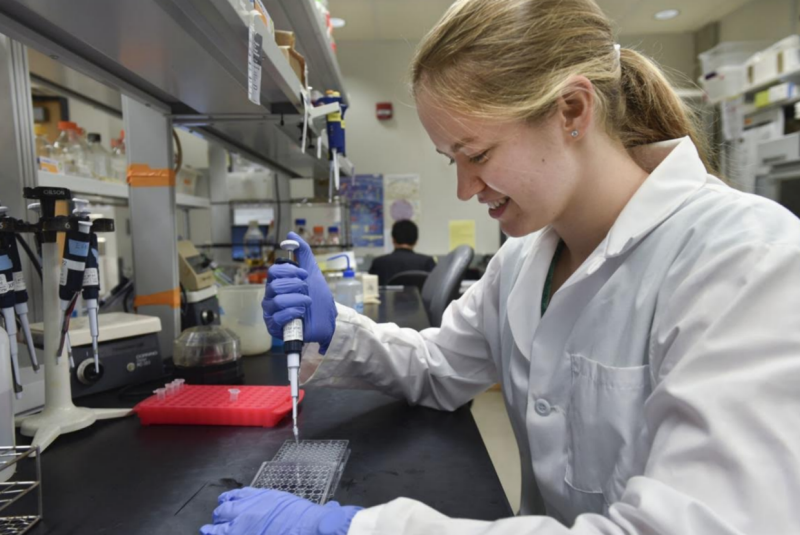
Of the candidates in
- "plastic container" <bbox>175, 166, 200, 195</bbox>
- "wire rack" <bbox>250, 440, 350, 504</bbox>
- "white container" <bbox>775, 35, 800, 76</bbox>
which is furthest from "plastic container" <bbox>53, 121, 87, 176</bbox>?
"white container" <bbox>775, 35, 800, 76</bbox>

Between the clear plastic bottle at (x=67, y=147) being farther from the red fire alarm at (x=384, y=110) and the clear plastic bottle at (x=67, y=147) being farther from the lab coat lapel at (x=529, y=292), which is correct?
the red fire alarm at (x=384, y=110)

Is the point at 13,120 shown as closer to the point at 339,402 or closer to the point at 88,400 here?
the point at 88,400

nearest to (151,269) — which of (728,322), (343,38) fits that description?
(728,322)

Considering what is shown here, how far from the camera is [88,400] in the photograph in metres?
1.01

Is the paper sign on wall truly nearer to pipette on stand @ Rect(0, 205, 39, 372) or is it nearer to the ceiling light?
the ceiling light

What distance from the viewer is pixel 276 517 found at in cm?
56

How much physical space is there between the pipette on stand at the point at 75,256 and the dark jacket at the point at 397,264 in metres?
2.97

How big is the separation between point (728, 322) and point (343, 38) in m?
4.70

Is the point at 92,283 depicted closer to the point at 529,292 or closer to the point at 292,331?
the point at 292,331

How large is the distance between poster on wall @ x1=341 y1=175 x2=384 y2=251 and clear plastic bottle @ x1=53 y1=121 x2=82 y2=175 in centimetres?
296

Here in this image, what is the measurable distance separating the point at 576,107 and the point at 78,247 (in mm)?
793

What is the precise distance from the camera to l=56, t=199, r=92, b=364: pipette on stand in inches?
31.2

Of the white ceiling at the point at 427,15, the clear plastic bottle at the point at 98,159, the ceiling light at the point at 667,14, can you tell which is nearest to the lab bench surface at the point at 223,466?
the clear plastic bottle at the point at 98,159

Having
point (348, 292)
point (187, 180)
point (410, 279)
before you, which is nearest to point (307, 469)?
point (348, 292)
